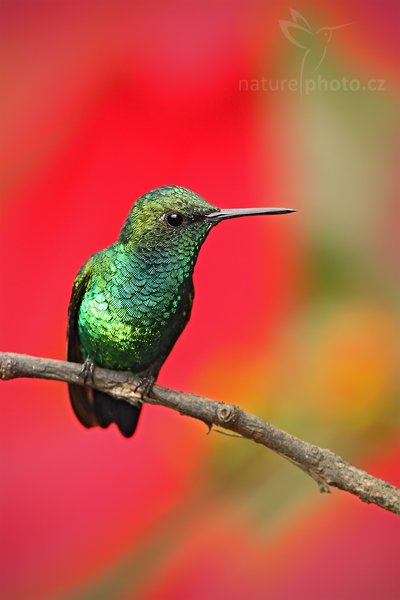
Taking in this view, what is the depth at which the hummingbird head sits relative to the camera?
1.01 meters

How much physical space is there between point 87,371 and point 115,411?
209 millimetres

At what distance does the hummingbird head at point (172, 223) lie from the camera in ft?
3.32

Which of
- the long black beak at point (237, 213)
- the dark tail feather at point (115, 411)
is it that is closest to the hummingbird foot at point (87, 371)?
the dark tail feather at point (115, 411)

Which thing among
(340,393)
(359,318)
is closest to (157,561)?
(340,393)

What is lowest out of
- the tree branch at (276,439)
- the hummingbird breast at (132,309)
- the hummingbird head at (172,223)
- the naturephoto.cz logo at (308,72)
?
the tree branch at (276,439)

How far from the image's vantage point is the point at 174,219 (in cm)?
103

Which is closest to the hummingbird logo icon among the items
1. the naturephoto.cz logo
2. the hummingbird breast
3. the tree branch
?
the naturephoto.cz logo

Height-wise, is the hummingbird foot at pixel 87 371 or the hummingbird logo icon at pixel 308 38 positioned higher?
the hummingbird logo icon at pixel 308 38

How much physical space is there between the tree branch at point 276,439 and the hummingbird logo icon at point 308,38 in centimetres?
126

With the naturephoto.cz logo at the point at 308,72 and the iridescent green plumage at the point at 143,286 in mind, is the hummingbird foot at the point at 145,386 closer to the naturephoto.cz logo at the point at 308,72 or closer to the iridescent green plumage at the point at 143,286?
the iridescent green plumage at the point at 143,286

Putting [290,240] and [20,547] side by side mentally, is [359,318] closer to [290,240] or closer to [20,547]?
[290,240]

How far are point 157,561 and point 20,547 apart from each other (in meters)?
0.31

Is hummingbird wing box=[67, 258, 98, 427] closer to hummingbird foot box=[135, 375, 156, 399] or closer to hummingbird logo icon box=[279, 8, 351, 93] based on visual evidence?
hummingbird foot box=[135, 375, 156, 399]

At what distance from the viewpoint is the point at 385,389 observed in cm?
190
